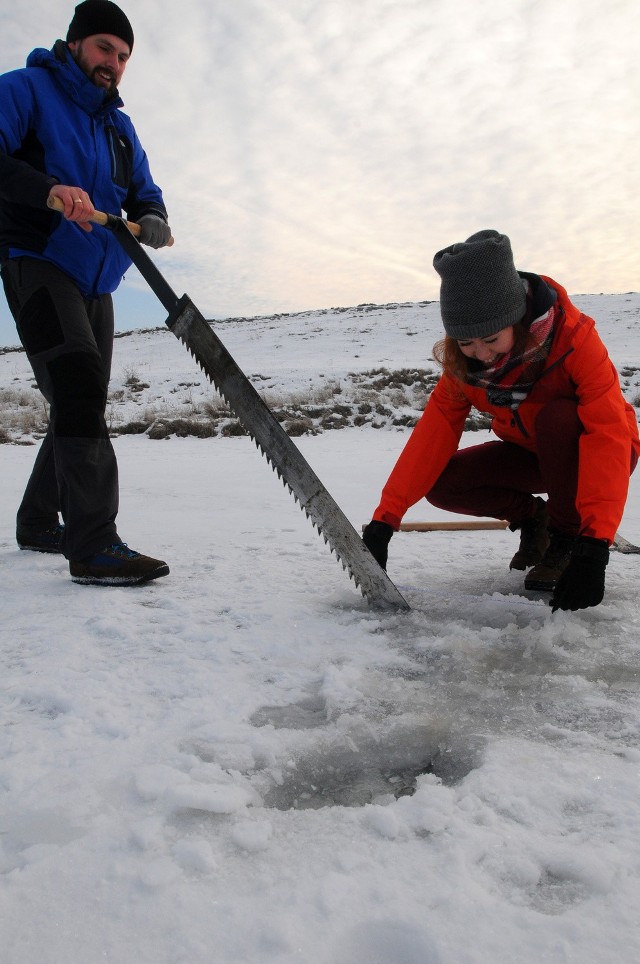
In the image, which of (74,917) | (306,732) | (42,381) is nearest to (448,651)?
(306,732)

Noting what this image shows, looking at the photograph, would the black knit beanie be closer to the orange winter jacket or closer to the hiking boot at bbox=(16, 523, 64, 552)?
the orange winter jacket

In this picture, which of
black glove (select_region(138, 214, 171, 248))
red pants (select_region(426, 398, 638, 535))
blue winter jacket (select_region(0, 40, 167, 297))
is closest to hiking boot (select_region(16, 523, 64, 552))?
blue winter jacket (select_region(0, 40, 167, 297))

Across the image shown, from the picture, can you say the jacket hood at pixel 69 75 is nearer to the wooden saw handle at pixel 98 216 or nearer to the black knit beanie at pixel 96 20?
the black knit beanie at pixel 96 20

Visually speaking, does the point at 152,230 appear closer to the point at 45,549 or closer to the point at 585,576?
the point at 45,549

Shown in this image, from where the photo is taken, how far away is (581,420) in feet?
7.16

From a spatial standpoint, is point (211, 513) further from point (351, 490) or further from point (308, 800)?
point (308, 800)

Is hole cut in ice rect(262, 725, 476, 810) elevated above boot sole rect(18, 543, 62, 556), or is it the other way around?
hole cut in ice rect(262, 725, 476, 810)

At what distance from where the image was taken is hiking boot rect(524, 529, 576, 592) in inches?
95.8

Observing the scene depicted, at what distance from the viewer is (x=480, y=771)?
4.07 ft

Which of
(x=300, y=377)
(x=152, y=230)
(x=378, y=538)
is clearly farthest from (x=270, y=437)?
(x=300, y=377)

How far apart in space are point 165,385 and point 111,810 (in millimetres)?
13548

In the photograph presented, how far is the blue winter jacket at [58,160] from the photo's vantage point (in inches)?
90.6

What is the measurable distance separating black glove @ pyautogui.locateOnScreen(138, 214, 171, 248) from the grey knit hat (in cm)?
124

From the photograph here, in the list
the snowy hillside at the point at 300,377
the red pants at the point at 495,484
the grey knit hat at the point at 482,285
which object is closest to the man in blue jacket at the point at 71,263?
the red pants at the point at 495,484
